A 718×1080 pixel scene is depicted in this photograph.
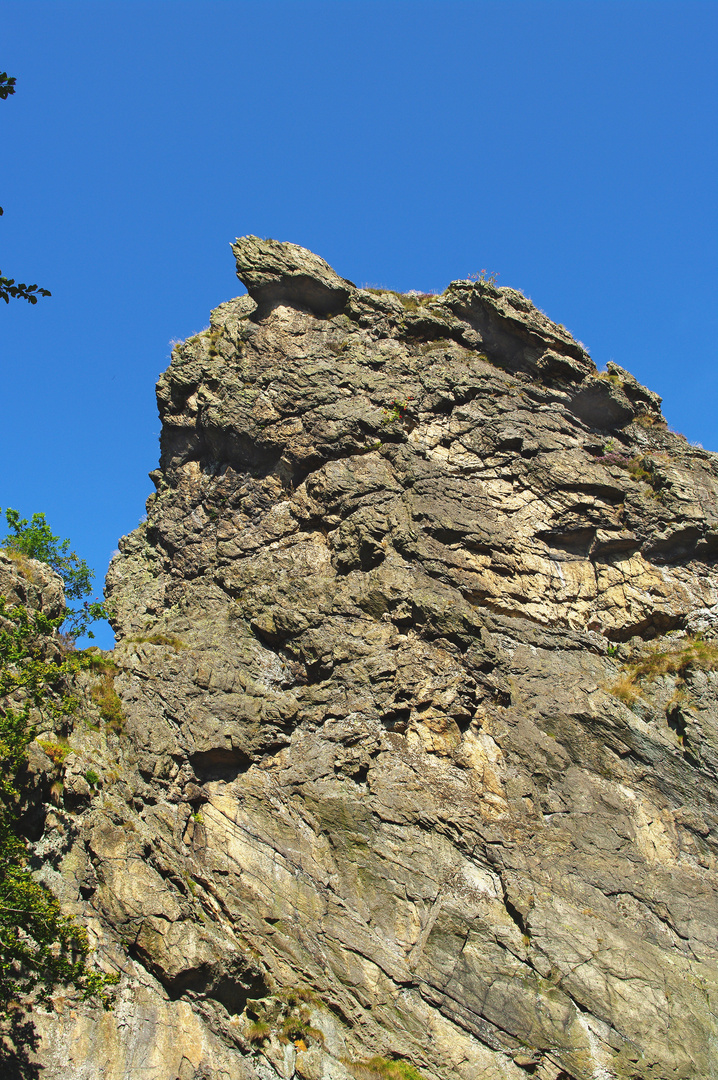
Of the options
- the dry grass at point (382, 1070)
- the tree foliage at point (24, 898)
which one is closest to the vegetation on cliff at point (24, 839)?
the tree foliage at point (24, 898)

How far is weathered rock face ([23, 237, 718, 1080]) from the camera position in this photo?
626 inches

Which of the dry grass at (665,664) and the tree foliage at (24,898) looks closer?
the tree foliage at (24,898)

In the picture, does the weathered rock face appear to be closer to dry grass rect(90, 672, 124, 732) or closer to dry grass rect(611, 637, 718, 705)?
dry grass rect(611, 637, 718, 705)

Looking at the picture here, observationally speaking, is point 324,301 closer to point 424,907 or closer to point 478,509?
point 478,509

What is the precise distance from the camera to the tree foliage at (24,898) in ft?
46.0

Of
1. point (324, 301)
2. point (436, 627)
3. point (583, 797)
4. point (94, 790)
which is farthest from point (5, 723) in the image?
point (324, 301)

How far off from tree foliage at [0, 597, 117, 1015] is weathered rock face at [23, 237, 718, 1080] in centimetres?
92

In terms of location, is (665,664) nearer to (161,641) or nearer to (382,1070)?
(382,1070)

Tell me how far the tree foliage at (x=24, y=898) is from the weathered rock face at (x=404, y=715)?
924 mm

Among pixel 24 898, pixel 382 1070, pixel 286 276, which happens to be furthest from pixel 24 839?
pixel 286 276

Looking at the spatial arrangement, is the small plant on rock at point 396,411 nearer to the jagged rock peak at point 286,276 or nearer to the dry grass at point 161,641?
the jagged rock peak at point 286,276

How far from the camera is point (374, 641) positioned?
21.5 metres

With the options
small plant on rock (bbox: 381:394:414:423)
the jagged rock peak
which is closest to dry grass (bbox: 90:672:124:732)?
small plant on rock (bbox: 381:394:414:423)

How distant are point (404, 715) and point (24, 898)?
10170 millimetres
